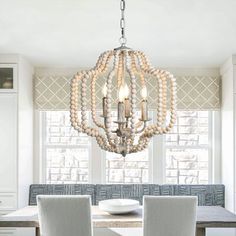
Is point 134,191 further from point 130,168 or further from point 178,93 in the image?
point 178,93

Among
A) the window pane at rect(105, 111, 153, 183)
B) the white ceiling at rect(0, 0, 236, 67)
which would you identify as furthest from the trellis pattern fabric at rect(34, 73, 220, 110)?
the window pane at rect(105, 111, 153, 183)

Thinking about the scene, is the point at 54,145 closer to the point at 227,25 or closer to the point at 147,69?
the point at 227,25

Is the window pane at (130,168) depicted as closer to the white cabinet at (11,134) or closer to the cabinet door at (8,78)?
the white cabinet at (11,134)

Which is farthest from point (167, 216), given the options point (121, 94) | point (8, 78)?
point (8, 78)

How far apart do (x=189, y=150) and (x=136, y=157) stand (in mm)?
661

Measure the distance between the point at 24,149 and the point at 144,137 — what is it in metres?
2.57

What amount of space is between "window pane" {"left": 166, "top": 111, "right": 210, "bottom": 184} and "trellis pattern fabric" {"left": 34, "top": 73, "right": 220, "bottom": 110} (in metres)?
0.24

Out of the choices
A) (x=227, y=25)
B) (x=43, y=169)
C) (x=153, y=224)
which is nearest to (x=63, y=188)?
(x=43, y=169)

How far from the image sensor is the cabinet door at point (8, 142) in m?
4.75

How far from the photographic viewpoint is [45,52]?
4754 mm

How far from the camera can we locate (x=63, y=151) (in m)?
5.52

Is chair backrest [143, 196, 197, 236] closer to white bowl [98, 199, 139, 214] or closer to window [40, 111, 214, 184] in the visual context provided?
white bowl [98, 199, 139, 214]

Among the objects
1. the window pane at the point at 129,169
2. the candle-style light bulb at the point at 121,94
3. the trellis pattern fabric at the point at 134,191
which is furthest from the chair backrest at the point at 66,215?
the window pane at the point at 129,169

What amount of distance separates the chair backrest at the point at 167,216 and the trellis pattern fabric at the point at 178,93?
7.67ft
